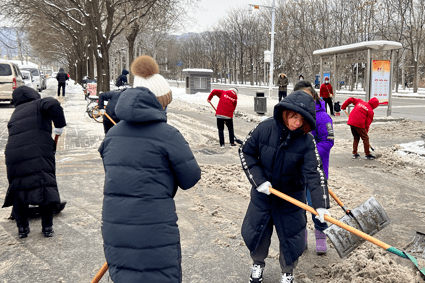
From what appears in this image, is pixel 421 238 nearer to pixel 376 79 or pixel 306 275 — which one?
pixel 306 275

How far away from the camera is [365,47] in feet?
50.7

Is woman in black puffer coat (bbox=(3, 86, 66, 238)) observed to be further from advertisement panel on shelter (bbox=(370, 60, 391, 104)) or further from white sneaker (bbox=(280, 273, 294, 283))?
advertisement panel on shelter (bbox=(370, 60, 391, 104))

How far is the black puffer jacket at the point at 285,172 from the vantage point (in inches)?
117

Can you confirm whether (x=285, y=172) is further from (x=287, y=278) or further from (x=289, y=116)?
(x=287, y=278)

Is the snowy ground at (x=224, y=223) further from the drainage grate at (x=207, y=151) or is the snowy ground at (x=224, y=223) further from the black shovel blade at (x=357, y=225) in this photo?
the black shovel blade at (x=357, y=225)

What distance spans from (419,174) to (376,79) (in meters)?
9.05

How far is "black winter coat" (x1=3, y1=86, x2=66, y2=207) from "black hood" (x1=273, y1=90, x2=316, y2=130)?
2574 millimetres

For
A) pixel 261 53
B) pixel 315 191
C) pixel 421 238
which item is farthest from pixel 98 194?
pixel 261 53

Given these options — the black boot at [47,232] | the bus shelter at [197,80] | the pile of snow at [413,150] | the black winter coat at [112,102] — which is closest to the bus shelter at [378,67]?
the pile of snow at [413,150]

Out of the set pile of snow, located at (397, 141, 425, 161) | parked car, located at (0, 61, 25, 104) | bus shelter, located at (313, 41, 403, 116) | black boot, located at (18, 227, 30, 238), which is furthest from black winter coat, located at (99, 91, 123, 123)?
parked car, located at (0, 61, 25, 104)

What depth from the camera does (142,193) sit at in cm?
211

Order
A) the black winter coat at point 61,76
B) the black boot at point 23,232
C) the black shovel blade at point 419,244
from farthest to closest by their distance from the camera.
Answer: the black winter coat at point 61,76, the black boot at point 23,232, the black shovel blade at point 419,244

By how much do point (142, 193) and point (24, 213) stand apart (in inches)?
111

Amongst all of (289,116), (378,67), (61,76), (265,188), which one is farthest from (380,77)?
(61,76)
